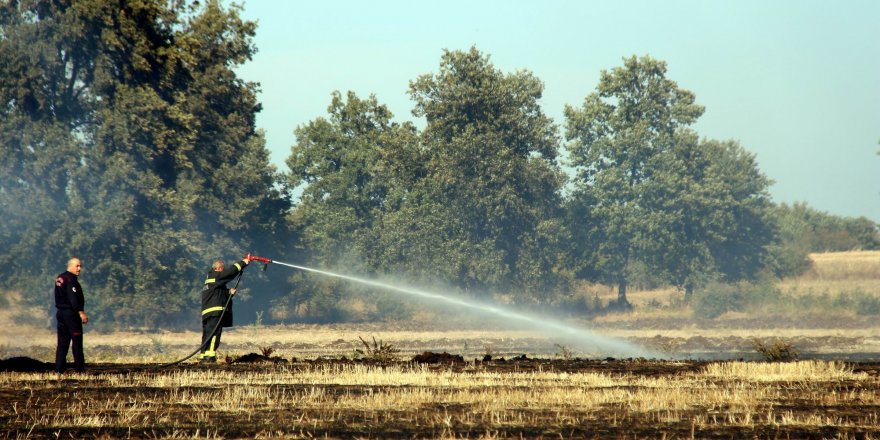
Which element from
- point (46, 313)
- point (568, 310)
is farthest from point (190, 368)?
point (568, 310)

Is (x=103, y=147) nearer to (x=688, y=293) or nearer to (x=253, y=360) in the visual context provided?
(x=253, y=360)

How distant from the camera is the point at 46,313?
58.9 m

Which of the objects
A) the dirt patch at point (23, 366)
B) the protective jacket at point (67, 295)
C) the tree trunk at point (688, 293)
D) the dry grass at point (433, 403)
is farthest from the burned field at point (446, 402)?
the tree trunk at point (688, 293)

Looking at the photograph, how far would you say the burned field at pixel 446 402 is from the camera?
42.9 feet

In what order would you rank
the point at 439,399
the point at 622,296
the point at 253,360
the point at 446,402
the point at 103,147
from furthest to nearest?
the point at 622,296, the point at 103,147, the point at 253,360, the point at 439,399, the point at 446,402

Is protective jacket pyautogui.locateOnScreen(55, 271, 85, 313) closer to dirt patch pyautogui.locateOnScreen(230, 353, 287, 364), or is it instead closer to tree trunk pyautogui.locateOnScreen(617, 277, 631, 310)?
dirt patch pyautogui.locateOnScreen(230, 353, 287, 364)

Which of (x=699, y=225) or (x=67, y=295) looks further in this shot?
(x=699, y=225)

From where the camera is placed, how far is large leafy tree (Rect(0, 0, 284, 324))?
53906mm

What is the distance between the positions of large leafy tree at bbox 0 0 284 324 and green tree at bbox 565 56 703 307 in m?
30.9

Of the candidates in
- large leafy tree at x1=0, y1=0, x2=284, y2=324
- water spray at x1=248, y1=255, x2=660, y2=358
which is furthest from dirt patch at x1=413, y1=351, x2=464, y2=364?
large leafy tree at x1=0, y1=0, x2=284, y2=324

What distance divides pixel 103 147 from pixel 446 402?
4128 centimetres

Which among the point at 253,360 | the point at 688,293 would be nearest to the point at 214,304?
the point at 253,360

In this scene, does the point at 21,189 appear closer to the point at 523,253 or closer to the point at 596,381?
the point at 523,253

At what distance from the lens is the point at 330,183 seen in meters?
82.8
